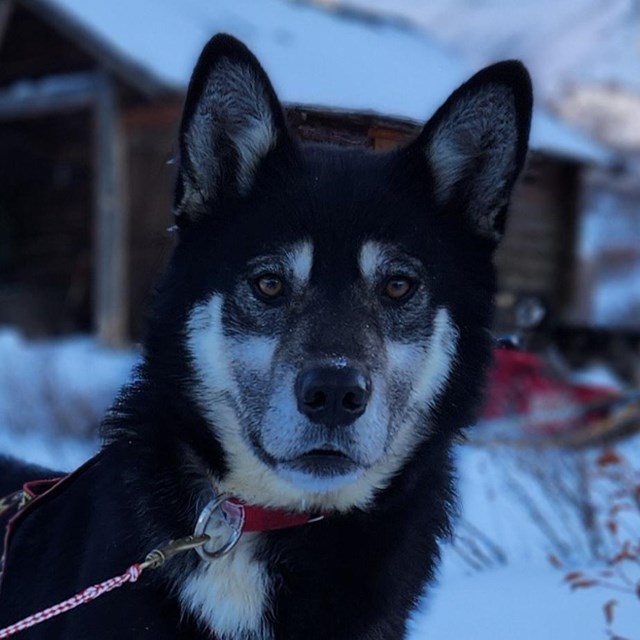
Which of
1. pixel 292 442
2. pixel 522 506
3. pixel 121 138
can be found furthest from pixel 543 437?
pixel 121 138

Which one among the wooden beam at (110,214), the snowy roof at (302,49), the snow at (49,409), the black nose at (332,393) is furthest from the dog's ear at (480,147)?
the wooden beam at (110,214)

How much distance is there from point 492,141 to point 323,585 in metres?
1.14

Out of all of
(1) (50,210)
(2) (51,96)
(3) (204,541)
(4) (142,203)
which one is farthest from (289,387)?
(1) (50,210)

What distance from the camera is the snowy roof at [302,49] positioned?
11047mm

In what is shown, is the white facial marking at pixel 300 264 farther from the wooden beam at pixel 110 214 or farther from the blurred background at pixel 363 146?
the wooden beam at pixel 110 214

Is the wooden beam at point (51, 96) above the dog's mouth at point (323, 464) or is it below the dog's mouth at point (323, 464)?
below

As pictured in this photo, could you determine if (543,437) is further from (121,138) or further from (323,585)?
(121,138)

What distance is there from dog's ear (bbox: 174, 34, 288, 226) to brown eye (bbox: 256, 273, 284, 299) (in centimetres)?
27

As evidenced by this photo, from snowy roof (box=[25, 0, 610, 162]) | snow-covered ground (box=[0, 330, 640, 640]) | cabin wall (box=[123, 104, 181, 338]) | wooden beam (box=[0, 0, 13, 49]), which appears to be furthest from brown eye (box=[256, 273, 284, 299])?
wooden beam (box=[0, 0, 13, 49])

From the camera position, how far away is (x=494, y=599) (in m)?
3.46

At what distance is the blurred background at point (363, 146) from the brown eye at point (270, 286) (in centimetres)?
43

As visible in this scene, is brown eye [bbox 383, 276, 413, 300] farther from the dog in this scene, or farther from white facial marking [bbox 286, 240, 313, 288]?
white facial marking [bbox 286, 240, 313, 288]

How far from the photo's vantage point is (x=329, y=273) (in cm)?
219

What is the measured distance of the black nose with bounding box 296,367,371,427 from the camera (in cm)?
195
